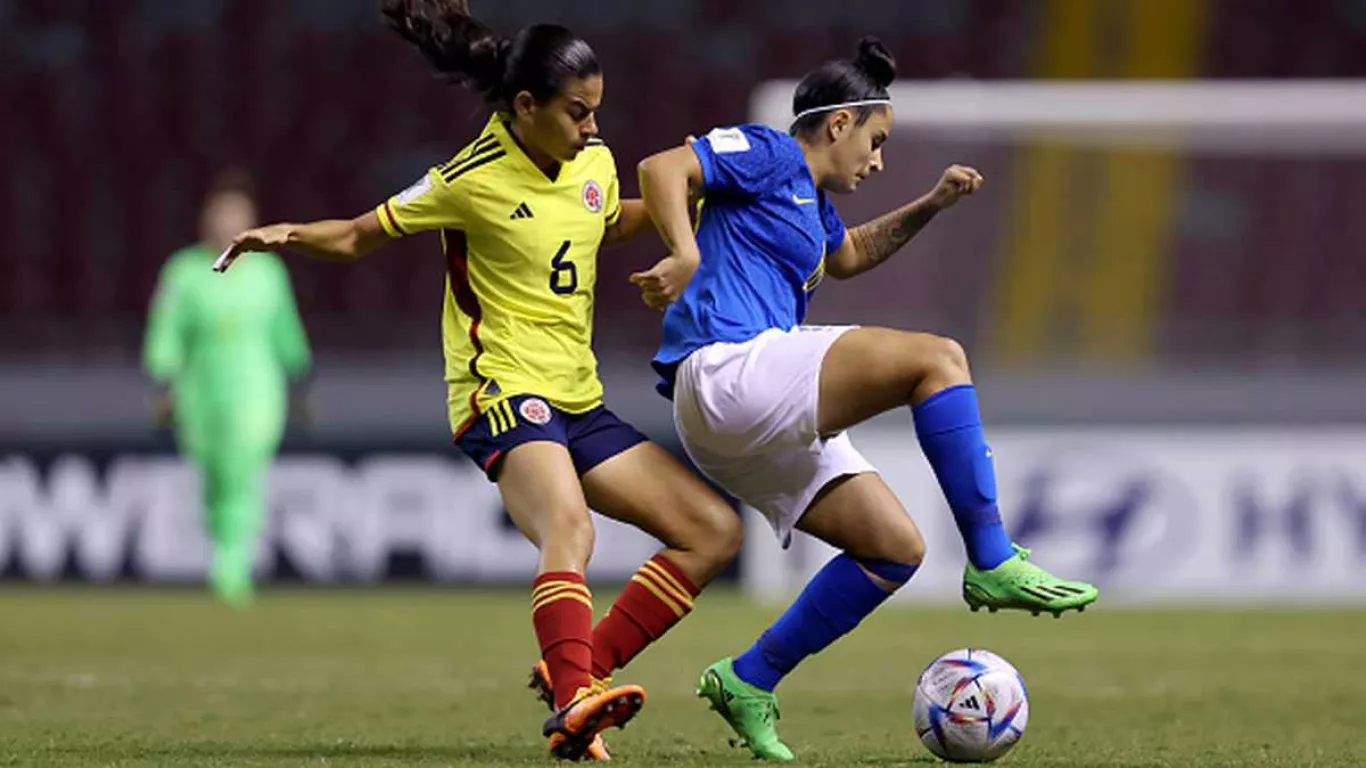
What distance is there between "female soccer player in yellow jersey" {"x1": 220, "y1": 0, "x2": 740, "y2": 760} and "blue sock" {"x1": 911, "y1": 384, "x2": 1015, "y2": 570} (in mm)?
722

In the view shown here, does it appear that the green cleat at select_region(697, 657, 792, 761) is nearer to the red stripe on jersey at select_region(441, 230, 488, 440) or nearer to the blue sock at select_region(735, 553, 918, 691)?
the blue sock at select_region(735, 553, 918, 691)

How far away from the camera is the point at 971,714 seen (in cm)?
555

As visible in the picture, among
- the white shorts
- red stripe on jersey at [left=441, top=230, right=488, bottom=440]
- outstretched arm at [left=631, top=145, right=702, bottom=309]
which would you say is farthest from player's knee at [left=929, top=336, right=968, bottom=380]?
red stripe on jersey at [left=441, top=230, right=488, bottom=440]

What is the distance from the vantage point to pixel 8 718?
21.9 ft

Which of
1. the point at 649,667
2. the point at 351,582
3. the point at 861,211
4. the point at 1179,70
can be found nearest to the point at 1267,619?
the point at 861,211

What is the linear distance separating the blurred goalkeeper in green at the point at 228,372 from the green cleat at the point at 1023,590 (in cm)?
757

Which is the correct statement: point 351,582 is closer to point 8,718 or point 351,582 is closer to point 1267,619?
point 1267,619

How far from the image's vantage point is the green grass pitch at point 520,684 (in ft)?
19.5

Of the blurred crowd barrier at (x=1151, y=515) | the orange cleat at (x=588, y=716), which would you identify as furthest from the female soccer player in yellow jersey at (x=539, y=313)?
the blurred crowd barrier at (x=1151, y=515)

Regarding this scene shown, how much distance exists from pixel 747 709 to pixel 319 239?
5.10 feet

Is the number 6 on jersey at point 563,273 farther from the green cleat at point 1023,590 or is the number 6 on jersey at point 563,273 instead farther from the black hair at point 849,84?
the green cleat at point 1023,590

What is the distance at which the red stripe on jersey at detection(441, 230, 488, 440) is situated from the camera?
574 centimetres

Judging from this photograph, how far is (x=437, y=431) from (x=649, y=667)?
4.55 m

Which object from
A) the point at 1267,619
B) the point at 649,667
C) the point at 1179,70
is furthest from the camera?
the point at 1179,70
